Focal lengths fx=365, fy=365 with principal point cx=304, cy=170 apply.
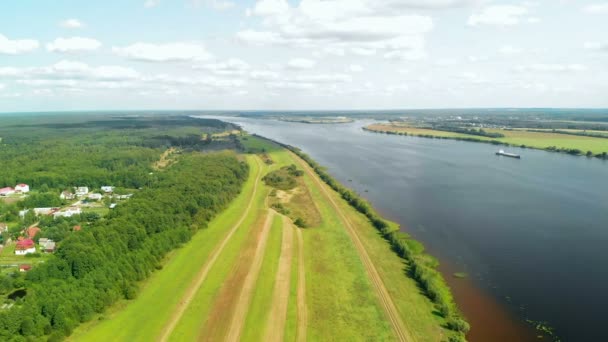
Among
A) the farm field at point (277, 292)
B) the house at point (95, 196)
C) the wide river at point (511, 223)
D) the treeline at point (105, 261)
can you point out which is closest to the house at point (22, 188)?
the house at point (95, 196)

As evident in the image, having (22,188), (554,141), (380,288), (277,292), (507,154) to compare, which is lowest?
(277,292)

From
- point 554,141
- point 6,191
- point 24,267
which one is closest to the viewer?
point 24,267

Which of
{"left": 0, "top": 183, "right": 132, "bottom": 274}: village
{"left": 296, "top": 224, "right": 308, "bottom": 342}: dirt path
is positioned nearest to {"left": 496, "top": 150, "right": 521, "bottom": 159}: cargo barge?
{"left": 296, "top": 224, "right": 308, "bottom": 342}: dirt path

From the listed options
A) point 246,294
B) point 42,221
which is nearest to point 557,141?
point 246,294

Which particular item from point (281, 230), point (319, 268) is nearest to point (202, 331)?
point (319, 268)

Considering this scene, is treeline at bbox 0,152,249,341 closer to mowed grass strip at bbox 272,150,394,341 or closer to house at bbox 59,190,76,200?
mowed grass strip at bbox 272,150,394,341

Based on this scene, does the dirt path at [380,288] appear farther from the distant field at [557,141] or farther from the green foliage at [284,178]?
the distant field at [557,141]

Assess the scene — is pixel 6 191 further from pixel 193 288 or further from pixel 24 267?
pixel 193 288
